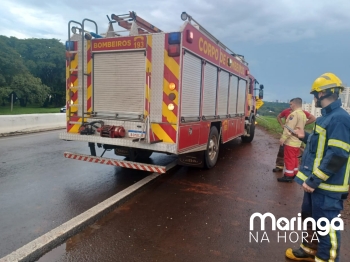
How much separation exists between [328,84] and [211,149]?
4148 mm

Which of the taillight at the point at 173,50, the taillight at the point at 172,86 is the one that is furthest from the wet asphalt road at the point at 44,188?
the taillight at the point at 173,50

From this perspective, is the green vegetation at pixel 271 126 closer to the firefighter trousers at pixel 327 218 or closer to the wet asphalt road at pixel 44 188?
the wet asphalt road at pixel 44 188

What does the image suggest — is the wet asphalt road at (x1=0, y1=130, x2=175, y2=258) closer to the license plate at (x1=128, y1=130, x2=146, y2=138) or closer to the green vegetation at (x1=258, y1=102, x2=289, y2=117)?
the license plate at (x1=128, y1=130, x2=146, y2=138)

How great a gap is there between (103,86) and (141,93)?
2.92 ft

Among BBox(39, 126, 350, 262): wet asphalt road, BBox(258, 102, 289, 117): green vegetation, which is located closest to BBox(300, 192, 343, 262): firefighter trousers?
BBox(39, 126, 350, 262): wet asphalt road

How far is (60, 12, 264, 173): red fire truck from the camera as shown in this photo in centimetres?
494

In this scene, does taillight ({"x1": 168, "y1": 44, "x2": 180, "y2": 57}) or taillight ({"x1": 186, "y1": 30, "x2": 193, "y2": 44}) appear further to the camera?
taillight ({"x1": 186, "y1": 30, "x2": 193, "y2": 44})

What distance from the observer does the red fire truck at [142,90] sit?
194 inches

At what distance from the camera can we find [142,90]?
521 centimetres

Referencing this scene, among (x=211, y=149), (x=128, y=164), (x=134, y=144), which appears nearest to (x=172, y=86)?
(x=134, y=144)

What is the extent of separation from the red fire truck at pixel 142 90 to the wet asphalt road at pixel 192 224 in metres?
0.70

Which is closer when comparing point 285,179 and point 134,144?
point 134,144

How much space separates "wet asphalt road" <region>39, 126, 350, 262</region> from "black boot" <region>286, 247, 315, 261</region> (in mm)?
104

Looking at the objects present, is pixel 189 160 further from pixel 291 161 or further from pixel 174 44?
pixel 174 44
